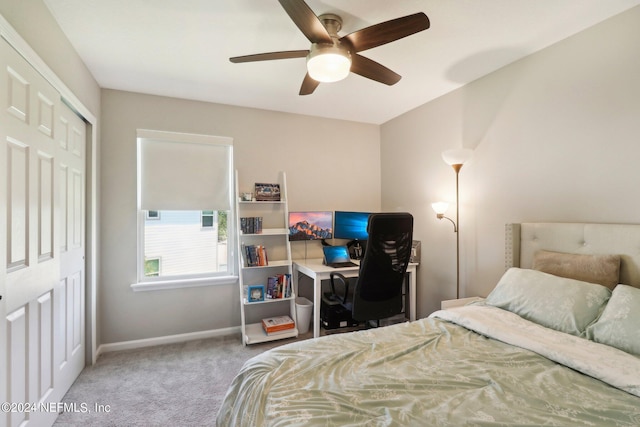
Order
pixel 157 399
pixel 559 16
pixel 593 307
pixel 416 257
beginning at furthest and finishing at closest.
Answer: pixel 416 257, pixel 157 399, pixel 559 16, pixel 593 307

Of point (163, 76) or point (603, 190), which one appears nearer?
point (603, 190)

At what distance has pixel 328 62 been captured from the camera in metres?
1.65

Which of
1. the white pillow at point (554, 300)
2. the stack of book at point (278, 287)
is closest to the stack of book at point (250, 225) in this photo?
the stack of book at point (278, 287)

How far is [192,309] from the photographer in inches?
119

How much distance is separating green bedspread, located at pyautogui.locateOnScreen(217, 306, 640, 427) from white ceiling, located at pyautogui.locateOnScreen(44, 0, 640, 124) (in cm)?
183

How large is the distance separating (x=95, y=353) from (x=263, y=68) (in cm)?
285

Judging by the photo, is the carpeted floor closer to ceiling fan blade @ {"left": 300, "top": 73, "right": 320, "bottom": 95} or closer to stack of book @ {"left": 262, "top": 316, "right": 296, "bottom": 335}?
stack of book @ {"left": 262, "top": 316, "right": 296, "bottom": 335}

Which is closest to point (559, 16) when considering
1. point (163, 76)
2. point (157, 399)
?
point (163, 76)

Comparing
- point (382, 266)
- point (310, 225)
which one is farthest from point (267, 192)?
point (382, 266)

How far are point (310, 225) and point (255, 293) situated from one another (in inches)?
39.2

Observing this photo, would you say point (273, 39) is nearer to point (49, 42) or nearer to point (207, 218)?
point (49, 42)

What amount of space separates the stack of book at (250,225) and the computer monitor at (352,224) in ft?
3.01

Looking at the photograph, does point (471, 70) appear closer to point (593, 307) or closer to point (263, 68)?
point (263, 68)

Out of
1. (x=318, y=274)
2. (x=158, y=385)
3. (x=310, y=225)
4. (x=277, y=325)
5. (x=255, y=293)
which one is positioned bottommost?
(x=158, y=385)
